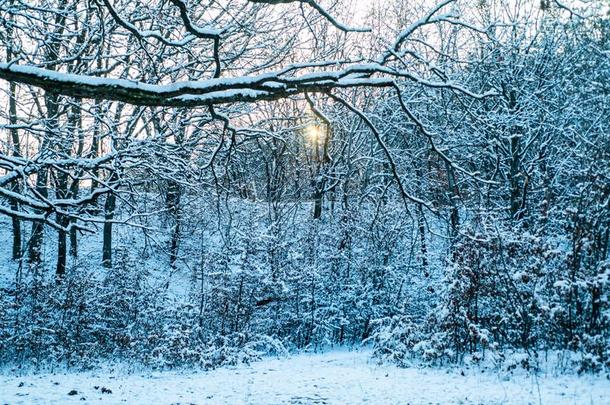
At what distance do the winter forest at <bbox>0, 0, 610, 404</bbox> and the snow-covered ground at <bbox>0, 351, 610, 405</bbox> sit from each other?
171 mm

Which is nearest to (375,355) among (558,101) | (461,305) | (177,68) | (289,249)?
(461,305)

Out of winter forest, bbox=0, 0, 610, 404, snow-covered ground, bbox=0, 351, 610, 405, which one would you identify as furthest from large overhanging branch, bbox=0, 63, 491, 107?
snow-covered ground, bbox=0, 351, 610, 405

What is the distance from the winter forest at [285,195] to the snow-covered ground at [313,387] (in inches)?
6.7

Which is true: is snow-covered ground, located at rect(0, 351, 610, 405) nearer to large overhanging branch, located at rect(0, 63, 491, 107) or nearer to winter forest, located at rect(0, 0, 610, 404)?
winter forest, located at rect(0, 0, 610, 404)

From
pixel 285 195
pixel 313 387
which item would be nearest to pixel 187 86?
pixel 313 387

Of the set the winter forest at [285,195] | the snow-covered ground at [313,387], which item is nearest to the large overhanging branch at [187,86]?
the winter forest at [285,195]

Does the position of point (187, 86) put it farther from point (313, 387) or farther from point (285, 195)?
point (285, 195)

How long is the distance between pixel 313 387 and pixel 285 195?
11.5 meters

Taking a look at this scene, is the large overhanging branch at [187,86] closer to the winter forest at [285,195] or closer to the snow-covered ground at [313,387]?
the winter forest at [285,195]

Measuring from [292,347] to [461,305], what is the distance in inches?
218

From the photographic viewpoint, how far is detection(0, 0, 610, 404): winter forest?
3771mm

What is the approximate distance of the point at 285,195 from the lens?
758 inches

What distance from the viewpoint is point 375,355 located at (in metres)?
10.9

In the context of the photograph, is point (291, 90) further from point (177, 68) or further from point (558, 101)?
point (558, 101)
